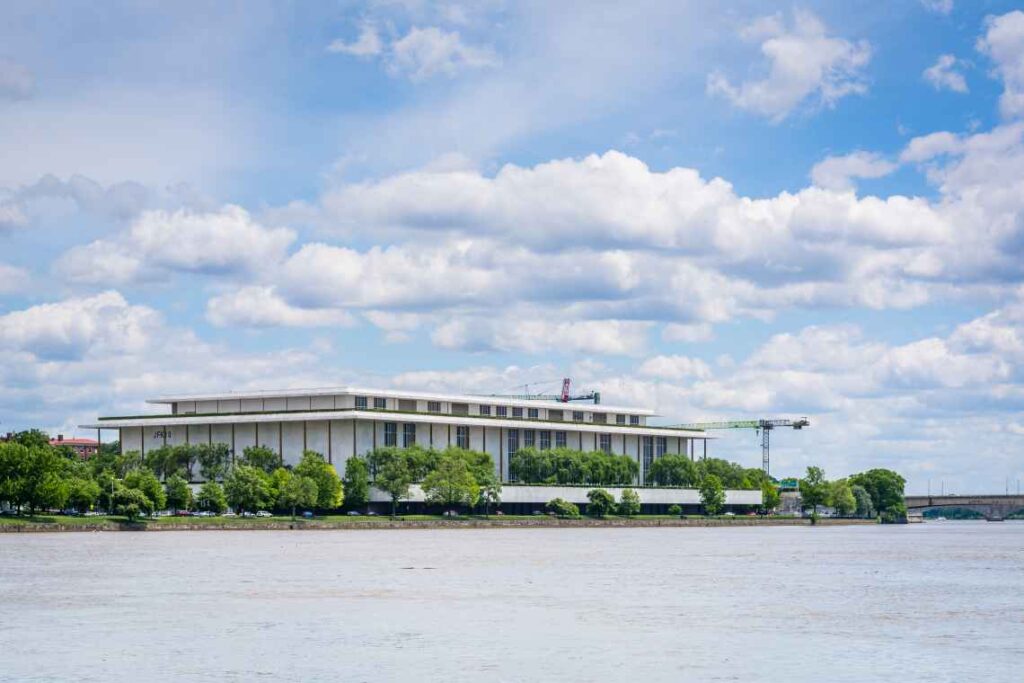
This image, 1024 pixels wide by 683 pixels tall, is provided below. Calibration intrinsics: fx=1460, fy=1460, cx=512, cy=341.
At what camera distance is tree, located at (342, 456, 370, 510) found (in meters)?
171

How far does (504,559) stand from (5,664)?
5169cm

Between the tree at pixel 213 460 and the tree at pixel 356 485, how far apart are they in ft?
60.3

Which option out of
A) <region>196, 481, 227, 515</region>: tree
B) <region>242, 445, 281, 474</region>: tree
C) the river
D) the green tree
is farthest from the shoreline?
the river

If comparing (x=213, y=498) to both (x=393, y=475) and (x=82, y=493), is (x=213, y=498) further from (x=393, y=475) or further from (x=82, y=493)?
(x=393, y=475)

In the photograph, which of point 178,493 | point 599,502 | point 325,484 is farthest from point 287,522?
point 599,502

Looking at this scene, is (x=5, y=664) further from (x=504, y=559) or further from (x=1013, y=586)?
(x=504, y=559)

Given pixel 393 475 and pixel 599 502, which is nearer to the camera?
pixel 393 475

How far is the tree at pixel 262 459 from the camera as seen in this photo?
591ft

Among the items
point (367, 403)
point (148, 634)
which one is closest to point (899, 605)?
point (148, 634)

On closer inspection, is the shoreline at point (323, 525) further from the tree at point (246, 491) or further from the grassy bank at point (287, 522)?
the tree at point (246, 491)

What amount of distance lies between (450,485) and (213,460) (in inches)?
1350

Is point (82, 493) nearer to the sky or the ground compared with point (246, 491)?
nearer to the sky

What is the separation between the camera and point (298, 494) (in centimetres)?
15200

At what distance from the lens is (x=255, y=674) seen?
3206 cm
